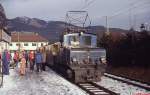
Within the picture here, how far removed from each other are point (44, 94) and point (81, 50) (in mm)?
7252

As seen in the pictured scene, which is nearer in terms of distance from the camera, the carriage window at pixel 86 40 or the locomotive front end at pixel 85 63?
the locomotive front end at pixel 85 63

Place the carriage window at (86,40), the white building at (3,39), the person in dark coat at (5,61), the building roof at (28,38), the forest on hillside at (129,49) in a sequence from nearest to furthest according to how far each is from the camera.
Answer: the person in dark coat at (5,61) → the carriage window at (86,40) → the white building at (3,39) → the forest on hillside at (129,49) → the building roof at (28,38)

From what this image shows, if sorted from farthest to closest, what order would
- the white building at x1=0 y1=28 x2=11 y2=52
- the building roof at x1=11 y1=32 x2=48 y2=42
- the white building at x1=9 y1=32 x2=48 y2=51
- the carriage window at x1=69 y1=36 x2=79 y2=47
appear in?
the building roof at x1=11 y1=32 x2=48 y2=42 < the white building at x1=9 y1=32 x2=48 y2=51 < the white building at x1=0 y1=28 x2=11 y2=52 < the carriage window at x1=69 y1=36 x2=79 y2=47

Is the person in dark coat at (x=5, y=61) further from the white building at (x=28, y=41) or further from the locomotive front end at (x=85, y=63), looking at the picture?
the white building at (x=28, y=41)

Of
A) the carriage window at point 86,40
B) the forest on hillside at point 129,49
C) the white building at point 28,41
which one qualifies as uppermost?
the carriage window at point 86,40

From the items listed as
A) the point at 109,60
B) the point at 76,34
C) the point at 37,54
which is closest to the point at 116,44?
the point at 109,60

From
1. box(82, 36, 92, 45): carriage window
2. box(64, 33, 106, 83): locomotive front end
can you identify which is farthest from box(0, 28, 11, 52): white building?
box(64, 33, 106, 83): locomotive front end

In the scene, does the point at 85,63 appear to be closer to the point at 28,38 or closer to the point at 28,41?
the point at 28,41

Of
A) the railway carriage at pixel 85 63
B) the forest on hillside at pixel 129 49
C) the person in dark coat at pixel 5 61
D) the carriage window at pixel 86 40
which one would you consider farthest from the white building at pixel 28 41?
the railway carriage at pixel 85 63

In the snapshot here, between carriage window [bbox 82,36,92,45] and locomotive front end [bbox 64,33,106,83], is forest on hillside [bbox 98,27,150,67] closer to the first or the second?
carriage window [bbox 82,36,92,45]

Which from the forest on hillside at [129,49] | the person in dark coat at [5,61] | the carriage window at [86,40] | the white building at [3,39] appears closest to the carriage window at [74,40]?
the carriage window at [86,40]

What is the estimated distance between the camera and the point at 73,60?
23828 mm

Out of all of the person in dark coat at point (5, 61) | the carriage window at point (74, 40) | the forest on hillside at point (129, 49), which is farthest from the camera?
the forest on hillside at point (129, 49)

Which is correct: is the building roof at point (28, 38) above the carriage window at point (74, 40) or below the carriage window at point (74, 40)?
below
